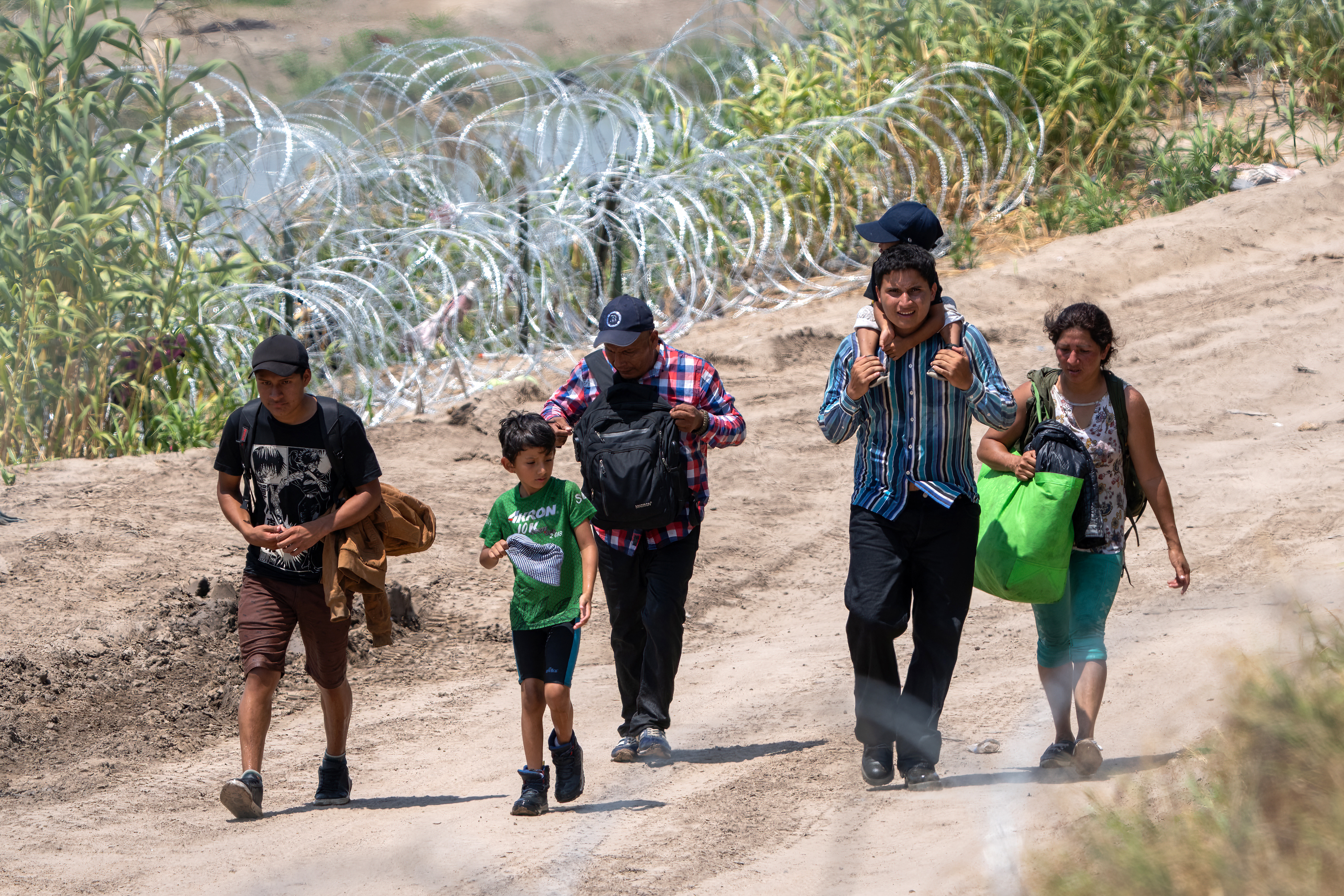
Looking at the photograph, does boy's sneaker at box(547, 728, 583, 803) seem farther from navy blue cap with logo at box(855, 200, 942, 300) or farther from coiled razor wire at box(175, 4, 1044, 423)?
coiled razor wire at box(175, 4, 1044, 423)

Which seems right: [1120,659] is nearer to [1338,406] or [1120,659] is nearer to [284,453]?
[284,453]

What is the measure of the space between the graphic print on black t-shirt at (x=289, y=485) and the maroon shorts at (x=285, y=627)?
0.11 metres

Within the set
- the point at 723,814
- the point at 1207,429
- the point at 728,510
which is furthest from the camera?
the point at 1207,429

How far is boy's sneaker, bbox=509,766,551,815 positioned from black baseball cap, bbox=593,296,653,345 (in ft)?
4.70

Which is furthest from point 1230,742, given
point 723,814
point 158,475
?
point 158,475

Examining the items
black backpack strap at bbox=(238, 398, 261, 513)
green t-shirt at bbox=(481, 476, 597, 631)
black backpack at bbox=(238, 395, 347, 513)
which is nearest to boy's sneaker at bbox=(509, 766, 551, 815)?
green t-shirt at bbox=(481, 476, 597, 631)

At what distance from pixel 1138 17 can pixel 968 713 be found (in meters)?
11.2

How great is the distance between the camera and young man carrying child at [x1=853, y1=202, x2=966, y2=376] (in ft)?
14.4

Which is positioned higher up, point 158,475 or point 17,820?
point 158,475

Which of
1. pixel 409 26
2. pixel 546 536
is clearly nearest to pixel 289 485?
pixel 546 536

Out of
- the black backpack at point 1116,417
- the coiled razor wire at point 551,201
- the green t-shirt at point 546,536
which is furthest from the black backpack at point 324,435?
the coiled razor wire at point 551,201

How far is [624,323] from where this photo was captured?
4.88m

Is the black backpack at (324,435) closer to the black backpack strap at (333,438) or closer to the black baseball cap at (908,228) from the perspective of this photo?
the black backpack strap at (333,438)

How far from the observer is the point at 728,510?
9.03 meters
